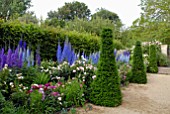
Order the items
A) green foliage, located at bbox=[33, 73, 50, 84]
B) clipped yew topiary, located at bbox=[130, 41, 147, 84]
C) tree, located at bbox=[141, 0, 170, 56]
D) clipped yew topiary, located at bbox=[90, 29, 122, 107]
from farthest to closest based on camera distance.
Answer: tree, located at bbox=[141, 0, 170, 56]
clipped yew topiary, located at bbox=[130, 41, 147, 84]
clipped yew topiary, located at bbox=[90, 29, 122, 107]
green foliage, located at bbox=[33, 73, 50, 84]

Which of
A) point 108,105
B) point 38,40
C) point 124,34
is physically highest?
point 124,34

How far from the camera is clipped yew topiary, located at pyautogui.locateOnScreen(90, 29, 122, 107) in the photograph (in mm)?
4816

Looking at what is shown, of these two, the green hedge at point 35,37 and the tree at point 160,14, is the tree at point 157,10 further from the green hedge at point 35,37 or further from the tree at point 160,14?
the green hedge at point 35,37

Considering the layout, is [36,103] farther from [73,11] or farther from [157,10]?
[73,11]

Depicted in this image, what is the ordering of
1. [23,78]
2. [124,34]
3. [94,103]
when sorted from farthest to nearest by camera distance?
[124,34] < [94,103] < [23,78]

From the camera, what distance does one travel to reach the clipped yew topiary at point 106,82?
15.8 feet

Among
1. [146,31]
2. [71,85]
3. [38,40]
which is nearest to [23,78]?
[71,85]

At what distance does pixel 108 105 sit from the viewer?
15.7 feet

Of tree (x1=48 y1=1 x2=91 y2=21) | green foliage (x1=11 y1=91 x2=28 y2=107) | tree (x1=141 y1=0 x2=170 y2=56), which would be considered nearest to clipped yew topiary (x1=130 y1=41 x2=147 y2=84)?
green foliage (x1=11 y1=91 x2=28 y2=107)

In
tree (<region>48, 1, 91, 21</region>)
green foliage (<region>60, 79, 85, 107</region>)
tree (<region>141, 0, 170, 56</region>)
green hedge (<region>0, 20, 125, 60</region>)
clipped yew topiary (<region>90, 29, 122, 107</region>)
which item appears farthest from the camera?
tree (<region>48, 1, 91, 21</region>)

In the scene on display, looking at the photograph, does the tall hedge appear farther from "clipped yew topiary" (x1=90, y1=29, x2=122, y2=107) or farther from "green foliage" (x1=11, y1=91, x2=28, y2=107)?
"green foliage" (x1=11, y1=91, x2=28, y2=107)

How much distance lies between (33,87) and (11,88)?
37cm

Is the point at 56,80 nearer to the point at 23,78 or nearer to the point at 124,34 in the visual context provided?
the point at 23,78

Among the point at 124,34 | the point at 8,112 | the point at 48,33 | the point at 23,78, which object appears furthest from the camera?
the point at 124,34
